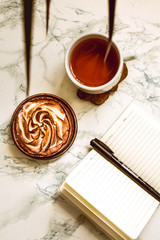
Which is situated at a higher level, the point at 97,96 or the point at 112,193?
the point at 97,96

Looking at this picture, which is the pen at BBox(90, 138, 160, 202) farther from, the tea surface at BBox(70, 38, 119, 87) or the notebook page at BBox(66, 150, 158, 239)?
the tea surface at BBox(70, 38, 119, 87)

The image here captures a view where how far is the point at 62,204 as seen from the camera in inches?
25.5

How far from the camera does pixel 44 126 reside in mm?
647

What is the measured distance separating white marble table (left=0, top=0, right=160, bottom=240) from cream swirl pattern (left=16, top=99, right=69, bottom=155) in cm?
4

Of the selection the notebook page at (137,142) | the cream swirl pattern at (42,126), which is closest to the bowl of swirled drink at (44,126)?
the cream swirl pattern at (42,126)

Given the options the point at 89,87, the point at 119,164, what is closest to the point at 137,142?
the point at 119,164

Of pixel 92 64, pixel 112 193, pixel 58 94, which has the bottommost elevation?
pixel 112 193

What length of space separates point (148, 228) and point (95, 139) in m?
0.26

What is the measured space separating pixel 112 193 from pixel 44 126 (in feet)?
0.77

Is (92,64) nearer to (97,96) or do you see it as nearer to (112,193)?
(97,96)

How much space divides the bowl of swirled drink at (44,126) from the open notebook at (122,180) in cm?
8

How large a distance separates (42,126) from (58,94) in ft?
0.32

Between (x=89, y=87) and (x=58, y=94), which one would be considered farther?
(x=58, y=94)

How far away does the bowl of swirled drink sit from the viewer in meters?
0.63
